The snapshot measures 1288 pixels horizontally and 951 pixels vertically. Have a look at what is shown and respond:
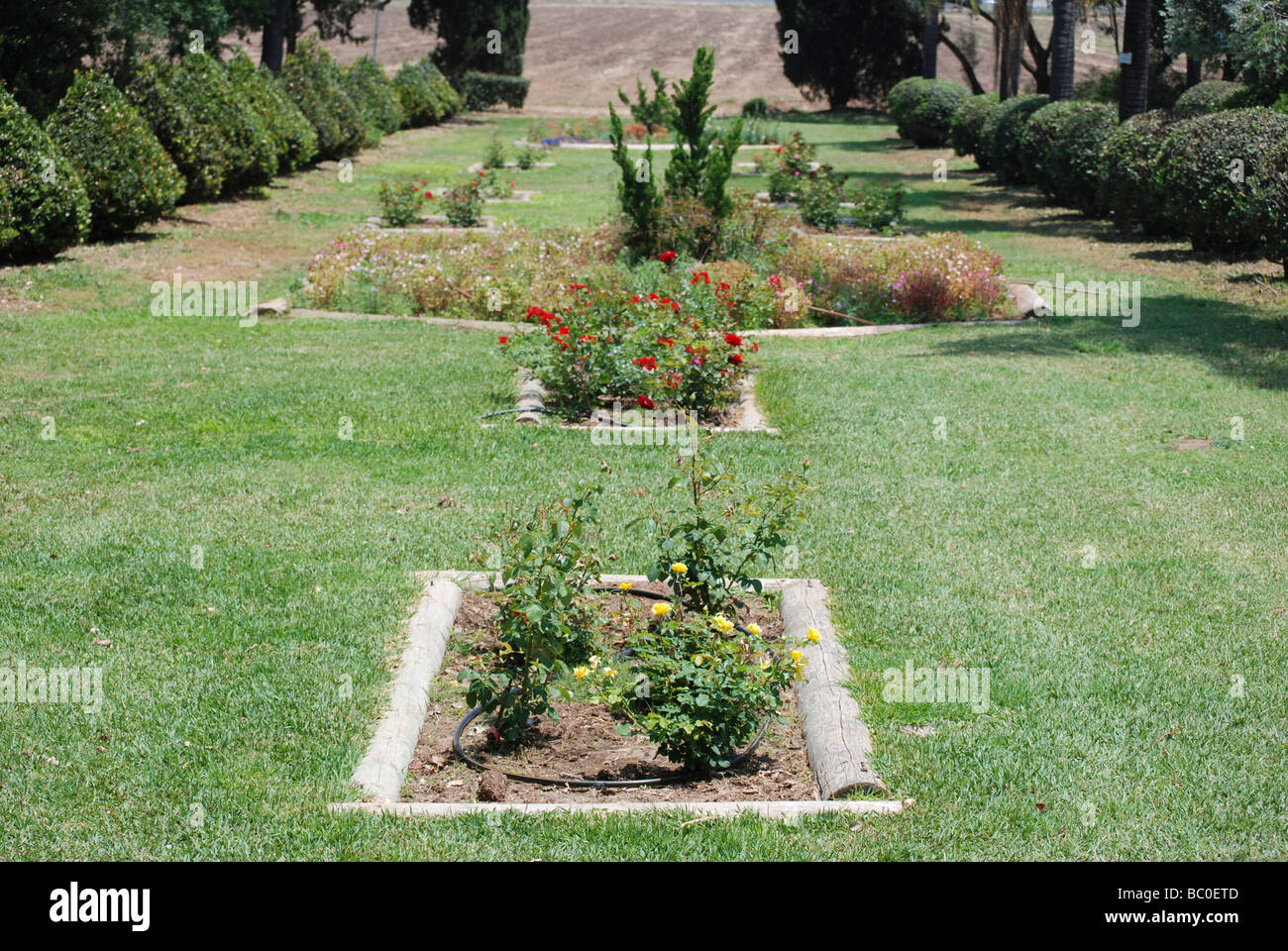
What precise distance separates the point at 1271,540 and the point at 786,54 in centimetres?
4738

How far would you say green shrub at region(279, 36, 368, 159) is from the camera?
85.5ft

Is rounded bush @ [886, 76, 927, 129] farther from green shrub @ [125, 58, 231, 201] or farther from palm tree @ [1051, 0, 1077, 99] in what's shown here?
green shrub @ [125, 58, 231, 201]

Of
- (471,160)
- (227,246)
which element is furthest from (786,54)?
(227,246)

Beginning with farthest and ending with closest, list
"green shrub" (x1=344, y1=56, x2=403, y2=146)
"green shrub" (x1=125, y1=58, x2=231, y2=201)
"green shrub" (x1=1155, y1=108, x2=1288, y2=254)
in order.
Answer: "green shrub" (x1=344, y1=56, x2=403, y2=146) → "green shrub" (x1=125, y1=58, x2=231, y2=201) → "green shrub" (x1=1155, y1=108, x2=1288, y2=254)

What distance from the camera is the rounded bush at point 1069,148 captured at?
64.0 feet

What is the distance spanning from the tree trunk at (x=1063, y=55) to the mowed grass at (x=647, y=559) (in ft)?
45.0

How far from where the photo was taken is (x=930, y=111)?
33.8m

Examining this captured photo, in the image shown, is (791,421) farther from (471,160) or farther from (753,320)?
(471,160)

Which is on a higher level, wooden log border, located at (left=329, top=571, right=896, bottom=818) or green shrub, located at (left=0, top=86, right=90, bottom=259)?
green shrub, located at (left=0, top=86, right=90, bottom=259)

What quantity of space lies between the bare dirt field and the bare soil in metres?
44.8

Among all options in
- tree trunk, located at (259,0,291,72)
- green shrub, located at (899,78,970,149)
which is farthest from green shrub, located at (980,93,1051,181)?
tree trunk, located at (259,0,291,72)

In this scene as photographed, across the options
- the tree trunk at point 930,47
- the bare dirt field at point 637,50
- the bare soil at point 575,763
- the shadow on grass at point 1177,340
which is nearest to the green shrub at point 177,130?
the shadow on grass at point 1177,340
